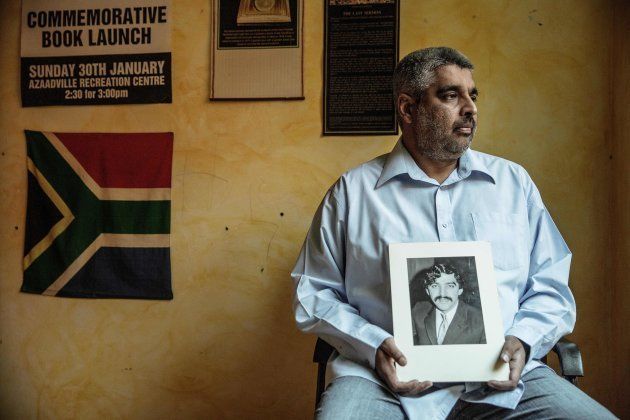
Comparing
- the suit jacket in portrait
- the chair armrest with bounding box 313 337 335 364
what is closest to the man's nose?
the suit jacket in portrait

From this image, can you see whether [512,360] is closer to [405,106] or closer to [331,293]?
[331,293]

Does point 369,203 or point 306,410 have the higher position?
point 369,203

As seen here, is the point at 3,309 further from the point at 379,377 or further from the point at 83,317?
the point at 379,377

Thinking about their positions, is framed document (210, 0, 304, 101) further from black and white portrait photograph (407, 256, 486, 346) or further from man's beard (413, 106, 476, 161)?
black and white portrait photograph (407, 256, 486, 346)

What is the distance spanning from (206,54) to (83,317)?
1264 mm

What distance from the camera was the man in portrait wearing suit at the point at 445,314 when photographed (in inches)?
52.3

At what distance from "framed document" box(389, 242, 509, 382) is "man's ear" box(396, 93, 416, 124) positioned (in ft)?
1.69

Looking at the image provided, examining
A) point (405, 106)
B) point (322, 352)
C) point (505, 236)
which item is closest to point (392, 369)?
point (322, 352)

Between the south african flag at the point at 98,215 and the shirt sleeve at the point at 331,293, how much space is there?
0.82 metres

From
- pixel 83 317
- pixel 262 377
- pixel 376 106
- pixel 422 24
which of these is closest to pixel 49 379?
pixel 83 317

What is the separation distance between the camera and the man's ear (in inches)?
67.3

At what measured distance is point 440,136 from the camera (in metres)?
1.64

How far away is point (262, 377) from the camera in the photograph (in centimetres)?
216

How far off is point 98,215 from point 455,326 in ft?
5.27
